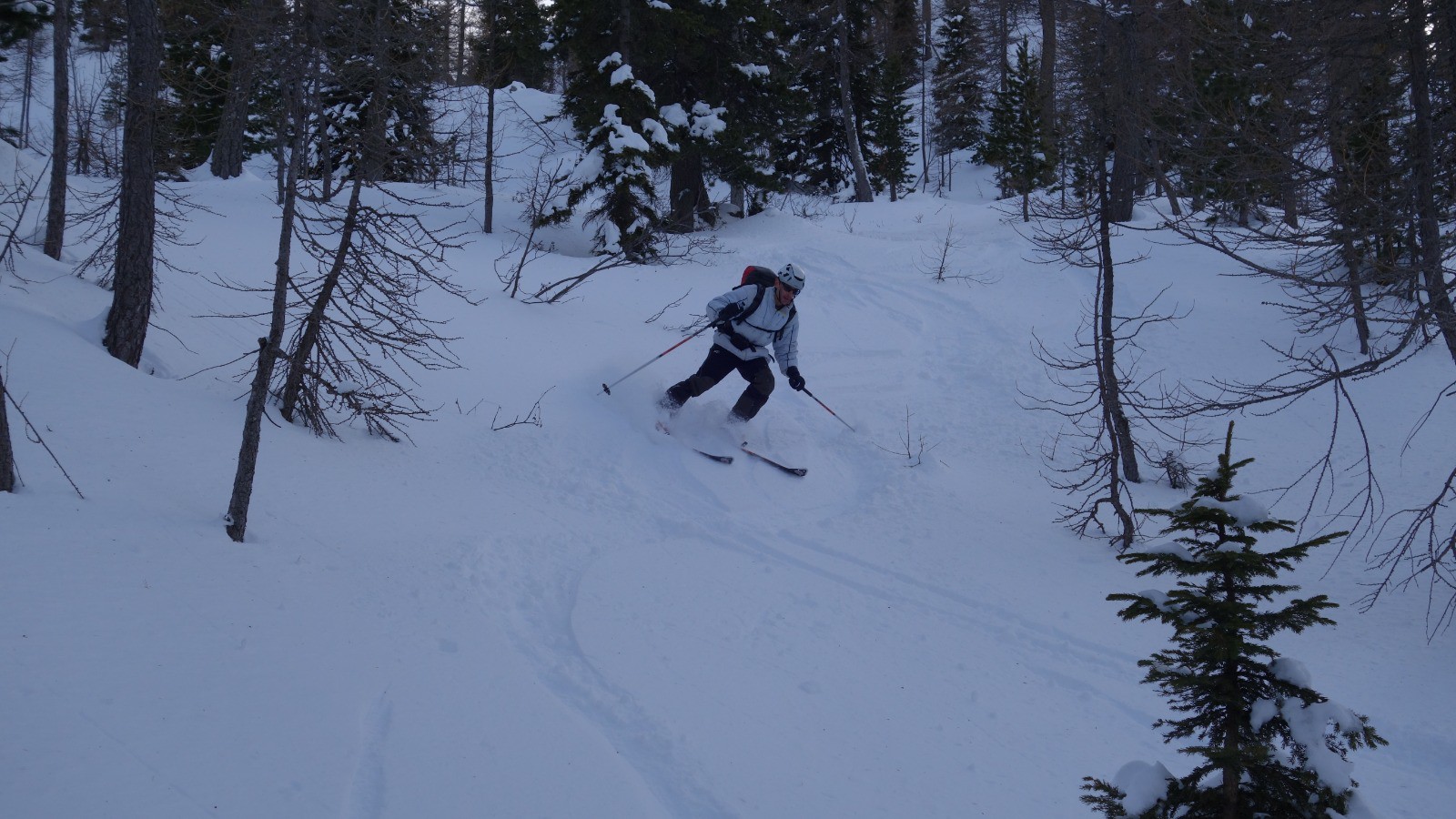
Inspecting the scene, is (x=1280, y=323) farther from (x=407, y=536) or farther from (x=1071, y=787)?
(x=407, y=536)

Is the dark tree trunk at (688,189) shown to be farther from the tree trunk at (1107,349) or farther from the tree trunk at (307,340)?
the tree trunk at (307,340)

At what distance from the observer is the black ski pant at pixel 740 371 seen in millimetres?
9875

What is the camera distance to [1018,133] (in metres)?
28.7

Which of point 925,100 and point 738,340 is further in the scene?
point 925,100

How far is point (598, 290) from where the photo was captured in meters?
14.5

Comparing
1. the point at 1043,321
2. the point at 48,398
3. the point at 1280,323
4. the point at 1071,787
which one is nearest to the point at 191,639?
the point at 48,398

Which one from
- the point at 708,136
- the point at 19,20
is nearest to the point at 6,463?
the point at 19,20

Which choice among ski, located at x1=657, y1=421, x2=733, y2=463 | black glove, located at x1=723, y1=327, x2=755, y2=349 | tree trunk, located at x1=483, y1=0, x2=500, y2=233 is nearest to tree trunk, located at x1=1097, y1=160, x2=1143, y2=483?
black glove, located at x1=723, y1=327, x2=755, y2=349

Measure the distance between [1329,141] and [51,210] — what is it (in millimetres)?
14495

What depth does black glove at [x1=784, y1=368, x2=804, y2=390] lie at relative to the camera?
9.88m

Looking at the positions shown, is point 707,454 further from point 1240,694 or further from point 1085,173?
point 1240,694

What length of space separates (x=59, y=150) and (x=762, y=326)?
31.9 feet

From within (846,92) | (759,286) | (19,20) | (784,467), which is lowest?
(784,467)

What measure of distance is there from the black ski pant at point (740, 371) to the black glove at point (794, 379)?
224 mm
